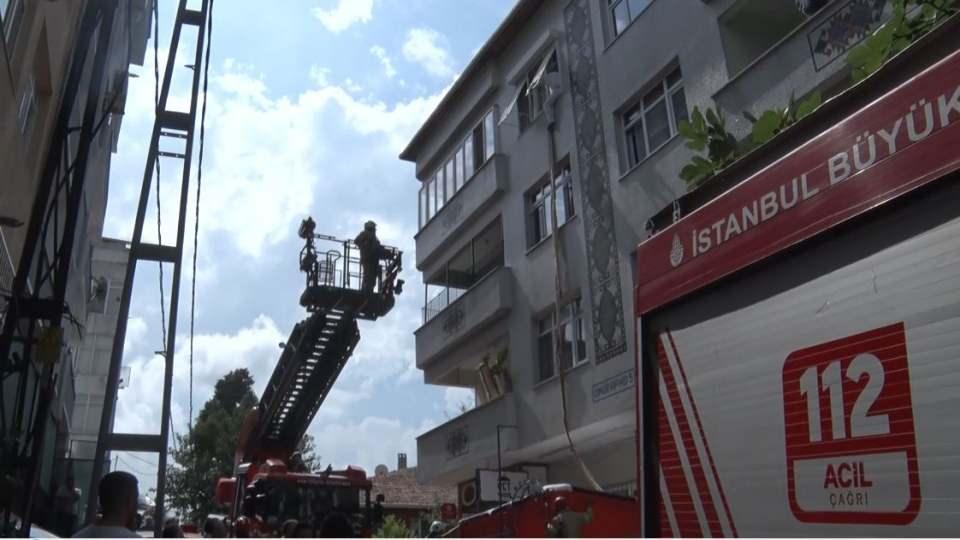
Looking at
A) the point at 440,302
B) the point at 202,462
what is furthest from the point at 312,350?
the point at 202,462

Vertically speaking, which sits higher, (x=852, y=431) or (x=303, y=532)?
(x=852, y=431)

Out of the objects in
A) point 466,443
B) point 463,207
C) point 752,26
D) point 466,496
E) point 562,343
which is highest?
point 752,26

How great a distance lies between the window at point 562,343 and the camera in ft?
52.2

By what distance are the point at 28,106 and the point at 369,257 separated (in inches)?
350

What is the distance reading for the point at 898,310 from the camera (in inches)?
112

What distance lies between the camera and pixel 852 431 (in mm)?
2889

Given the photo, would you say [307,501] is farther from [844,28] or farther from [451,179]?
[844,28]

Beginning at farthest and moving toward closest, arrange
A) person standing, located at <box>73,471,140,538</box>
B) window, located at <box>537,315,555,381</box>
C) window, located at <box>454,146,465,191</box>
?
window, located at <box>454,146,465,191</box>, window, located at <box>537,315,555,381</box>, person standing, located at <box>73,471,140,538</box>

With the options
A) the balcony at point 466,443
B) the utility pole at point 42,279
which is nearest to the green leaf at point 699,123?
the utility pole at point 42,279

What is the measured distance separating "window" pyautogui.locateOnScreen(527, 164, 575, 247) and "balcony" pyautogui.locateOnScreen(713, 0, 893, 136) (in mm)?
4892

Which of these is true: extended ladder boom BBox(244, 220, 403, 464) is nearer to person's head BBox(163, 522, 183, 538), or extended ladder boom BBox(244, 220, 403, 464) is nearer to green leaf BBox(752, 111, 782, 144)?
person's head BBox(163, 522, 183, 538)

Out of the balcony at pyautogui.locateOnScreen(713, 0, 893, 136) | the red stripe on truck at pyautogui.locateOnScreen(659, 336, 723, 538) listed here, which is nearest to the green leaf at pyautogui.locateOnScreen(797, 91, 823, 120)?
the red stripe on truck at pyautogui.locateOnScreen(659, 336, 723, 538)

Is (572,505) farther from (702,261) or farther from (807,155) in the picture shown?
(807,155)

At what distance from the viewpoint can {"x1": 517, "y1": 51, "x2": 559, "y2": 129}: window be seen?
60.0ft
